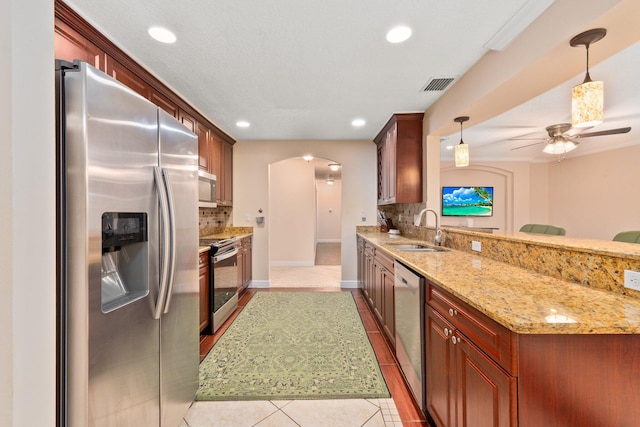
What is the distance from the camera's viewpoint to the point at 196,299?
181 centimetres

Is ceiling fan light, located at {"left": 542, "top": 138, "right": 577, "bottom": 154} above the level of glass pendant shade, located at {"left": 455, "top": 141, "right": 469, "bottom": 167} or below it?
above

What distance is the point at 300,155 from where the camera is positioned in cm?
459

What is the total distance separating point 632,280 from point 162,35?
9.70ft

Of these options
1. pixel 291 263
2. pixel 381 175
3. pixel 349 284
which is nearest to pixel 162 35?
pixel 381 175

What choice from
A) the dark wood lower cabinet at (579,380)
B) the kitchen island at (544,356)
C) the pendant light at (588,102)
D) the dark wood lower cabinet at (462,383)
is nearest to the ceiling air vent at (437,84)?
the pendant light at (588,102)

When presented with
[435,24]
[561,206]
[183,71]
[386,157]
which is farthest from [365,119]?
[561,206]

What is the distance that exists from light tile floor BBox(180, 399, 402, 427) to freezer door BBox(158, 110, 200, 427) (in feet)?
0.51

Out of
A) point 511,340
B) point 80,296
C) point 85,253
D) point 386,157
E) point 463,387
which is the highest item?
point 386,157

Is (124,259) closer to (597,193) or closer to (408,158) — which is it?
(408,158)

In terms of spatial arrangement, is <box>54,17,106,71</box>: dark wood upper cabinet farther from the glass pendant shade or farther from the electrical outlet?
the glass pendant shade

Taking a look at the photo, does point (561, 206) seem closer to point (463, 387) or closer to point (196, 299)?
point (463, 387)

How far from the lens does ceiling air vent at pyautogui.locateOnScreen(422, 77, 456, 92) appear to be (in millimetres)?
2449

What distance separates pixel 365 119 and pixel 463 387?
308 centimetres

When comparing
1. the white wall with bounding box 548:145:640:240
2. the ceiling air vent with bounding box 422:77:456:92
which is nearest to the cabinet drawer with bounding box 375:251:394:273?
the ceiling air vent with bounding box 422:77:456:92
